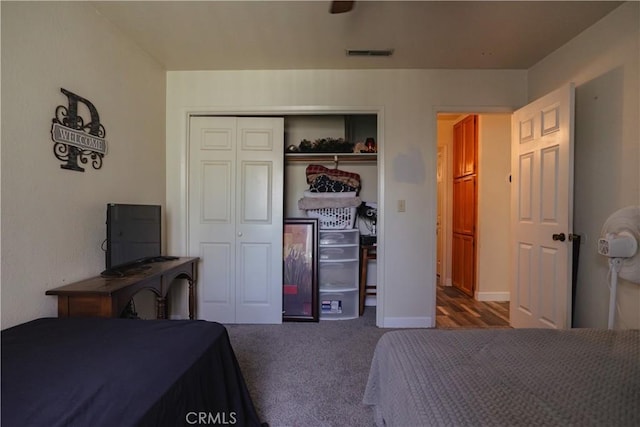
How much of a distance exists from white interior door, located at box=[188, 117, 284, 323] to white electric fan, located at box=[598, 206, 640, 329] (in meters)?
2.48

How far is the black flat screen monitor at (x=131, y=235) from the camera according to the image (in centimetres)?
187

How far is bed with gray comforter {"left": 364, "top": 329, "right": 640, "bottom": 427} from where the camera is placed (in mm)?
723

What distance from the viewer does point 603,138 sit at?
1994mm

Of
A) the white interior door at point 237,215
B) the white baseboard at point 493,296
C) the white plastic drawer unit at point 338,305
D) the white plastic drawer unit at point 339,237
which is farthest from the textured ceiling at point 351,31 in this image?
the white baseboard at point 493,296

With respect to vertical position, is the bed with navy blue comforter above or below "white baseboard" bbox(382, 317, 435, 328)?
above

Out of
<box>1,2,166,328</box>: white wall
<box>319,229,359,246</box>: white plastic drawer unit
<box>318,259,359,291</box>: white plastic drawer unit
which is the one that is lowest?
<box>318,259,359,291</box>: white plastic drawer unit

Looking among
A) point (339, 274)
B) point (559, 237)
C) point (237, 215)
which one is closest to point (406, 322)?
point (339, 274)

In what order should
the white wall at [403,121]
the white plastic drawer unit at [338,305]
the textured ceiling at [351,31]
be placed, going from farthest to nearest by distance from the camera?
1. the white plastic drawer unit at [338,305]
2. the white wall at [403,121]
3. the textured ceiling at [351,31]

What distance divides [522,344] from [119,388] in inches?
55.5

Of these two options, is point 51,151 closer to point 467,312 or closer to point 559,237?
point 559,237

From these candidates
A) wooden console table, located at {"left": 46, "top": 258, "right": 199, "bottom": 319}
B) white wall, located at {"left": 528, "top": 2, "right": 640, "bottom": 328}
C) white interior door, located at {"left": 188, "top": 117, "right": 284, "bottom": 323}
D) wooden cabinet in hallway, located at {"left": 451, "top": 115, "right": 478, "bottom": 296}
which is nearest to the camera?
wooden console table, located at {"left": 46, "top": 258, "right": 199, "bottom": 319}

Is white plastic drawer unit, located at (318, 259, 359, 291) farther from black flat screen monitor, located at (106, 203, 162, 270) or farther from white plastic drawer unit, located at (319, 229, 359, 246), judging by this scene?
black flat screen monitor, located at (106, 203, 162, 270)

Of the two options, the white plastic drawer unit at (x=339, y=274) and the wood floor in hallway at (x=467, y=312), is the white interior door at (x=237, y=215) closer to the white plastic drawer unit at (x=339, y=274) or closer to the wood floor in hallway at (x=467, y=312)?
the white plastic drawer unit at (x=339, y=274)

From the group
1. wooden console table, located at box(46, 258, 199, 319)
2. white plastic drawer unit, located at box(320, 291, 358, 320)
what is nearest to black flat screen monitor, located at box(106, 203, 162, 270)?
wooden console table, located at box(46, 258, 199, 319)
